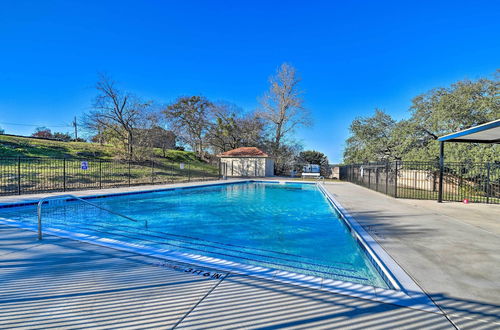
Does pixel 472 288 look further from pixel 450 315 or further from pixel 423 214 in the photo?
pixel 423 214

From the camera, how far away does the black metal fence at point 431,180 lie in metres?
9.45

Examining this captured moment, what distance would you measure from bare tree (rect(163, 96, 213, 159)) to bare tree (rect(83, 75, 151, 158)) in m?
6.92

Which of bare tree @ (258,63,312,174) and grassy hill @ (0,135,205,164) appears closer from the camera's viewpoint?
grassy hill @ (0,135,205,164)

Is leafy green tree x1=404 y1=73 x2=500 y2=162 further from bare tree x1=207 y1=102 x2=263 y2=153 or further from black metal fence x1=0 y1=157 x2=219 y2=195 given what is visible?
bare tree x1=207 y1=102 x2=263 y2=153

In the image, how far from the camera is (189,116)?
2527cm

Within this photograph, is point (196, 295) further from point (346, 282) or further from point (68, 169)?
point (68, 169)

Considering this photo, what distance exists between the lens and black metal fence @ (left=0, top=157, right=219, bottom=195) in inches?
376

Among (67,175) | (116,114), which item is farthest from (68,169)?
(116,114)

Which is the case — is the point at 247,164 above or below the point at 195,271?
above

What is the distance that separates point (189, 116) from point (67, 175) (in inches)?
577

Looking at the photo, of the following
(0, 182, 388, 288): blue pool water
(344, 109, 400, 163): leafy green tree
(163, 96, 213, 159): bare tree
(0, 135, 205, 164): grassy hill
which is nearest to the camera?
(0, 182, 388, 288): blue pool water

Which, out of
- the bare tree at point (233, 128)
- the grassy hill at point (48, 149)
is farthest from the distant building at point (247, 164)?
the grassy hill at point (48, 149)

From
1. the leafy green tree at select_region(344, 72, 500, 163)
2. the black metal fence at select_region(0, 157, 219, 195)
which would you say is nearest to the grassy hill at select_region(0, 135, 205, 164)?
the black metal fence at select_region(0, 157, 219, 195)

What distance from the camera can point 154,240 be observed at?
4.25 meters
